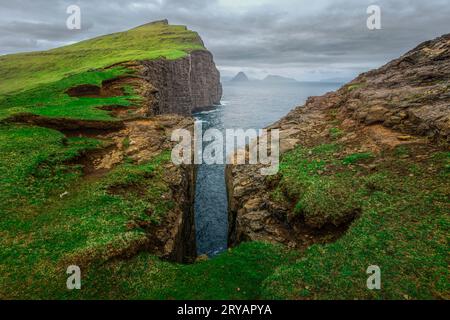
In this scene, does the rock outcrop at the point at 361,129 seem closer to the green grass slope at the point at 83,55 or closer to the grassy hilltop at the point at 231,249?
the grassy hilltop at the point at 231,249

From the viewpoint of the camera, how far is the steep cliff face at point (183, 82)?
67750mm

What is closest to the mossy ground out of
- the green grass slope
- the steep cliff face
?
the steep cliff face

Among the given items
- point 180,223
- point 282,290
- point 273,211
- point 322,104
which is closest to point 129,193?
point 180,223

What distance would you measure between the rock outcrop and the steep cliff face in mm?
23308

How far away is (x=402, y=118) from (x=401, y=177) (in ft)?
29.4

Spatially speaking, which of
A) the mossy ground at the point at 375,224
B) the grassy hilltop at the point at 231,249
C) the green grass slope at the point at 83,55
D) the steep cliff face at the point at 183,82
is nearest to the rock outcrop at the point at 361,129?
the grassy hilltop at the point at 231,249

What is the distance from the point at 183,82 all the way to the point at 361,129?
280 ft

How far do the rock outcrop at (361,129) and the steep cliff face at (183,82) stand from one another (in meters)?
23.3

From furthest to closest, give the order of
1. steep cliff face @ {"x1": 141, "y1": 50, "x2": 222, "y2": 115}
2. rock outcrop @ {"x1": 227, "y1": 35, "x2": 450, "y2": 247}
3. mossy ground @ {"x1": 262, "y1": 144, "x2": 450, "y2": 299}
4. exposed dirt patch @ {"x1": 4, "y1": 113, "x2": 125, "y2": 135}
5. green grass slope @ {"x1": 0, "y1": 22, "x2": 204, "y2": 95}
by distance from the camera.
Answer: green grass slope @ {"x1": 0, "y1": 22, "x2": 204, "y2": 95}, steep cliff face @ {"x1": 141, "y1": 50, "x2": 222, "y2": 115}, exposed dirt patch @ {"x1": 4, "y1": 113, "x2": 125, "y2": 135}, rock outcrop @ {"x1": 227, "y1": 35, "x2": 450, "y2": 247}, mossy ground @ {"x1": 262, "y1": 144, "x2": 450, "y2": 299}

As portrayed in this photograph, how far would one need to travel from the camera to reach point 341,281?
487 inches

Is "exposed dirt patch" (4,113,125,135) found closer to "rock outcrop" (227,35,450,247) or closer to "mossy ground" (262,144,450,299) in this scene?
"rock outcrop" (227,35,450,247)

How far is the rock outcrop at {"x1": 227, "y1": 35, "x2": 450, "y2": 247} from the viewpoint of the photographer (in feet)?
66.1

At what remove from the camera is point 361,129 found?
27938 mm

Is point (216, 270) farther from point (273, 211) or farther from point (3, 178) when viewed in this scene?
point (3, 178)
